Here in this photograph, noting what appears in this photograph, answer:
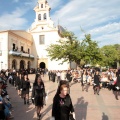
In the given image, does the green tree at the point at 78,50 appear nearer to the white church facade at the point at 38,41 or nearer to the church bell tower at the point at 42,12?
the white church facade at the point at 38,41

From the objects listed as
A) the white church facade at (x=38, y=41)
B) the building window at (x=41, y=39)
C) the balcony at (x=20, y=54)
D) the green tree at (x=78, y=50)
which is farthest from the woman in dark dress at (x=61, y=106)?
the building window at (x=41, y=39)

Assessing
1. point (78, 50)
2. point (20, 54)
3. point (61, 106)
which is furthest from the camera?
point (20, 54)

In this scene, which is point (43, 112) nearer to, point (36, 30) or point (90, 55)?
point (90, 55)

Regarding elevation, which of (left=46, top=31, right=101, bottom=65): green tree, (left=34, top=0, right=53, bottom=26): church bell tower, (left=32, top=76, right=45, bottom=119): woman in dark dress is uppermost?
(left=34, top=0, right=53, bottom=26): church bell tower

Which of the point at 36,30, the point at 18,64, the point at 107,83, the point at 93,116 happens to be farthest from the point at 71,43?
the point at 93,116

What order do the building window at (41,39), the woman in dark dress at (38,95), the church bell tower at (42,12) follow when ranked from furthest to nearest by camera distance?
the church bell tower at (42,12) → the building window at (41,39) → the woman in dark dress at (38,95)

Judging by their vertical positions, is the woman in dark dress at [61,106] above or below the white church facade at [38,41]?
below

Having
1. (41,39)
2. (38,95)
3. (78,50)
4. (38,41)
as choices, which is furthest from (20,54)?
(38,95)

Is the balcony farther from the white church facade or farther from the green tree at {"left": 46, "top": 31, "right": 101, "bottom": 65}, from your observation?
the green tree at {"left": 46, "top": 31, "right": 101, "bottom": 65}

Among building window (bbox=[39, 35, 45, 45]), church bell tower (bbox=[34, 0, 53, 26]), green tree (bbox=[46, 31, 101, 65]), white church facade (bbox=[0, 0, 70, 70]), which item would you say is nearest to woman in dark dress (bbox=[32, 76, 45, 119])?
green tree (bbox=[46, 31, 101, 65])

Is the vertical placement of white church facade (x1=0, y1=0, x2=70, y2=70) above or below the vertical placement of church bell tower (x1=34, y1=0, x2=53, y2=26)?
below

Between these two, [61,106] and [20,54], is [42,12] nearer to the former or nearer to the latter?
[20,54]

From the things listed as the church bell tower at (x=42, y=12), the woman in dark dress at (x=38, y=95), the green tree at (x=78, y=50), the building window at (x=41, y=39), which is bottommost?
the woman in dark dress at (x=38, y=95)

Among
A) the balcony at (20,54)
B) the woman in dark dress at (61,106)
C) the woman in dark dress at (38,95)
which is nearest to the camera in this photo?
the woman in dark dress at (61,106)
